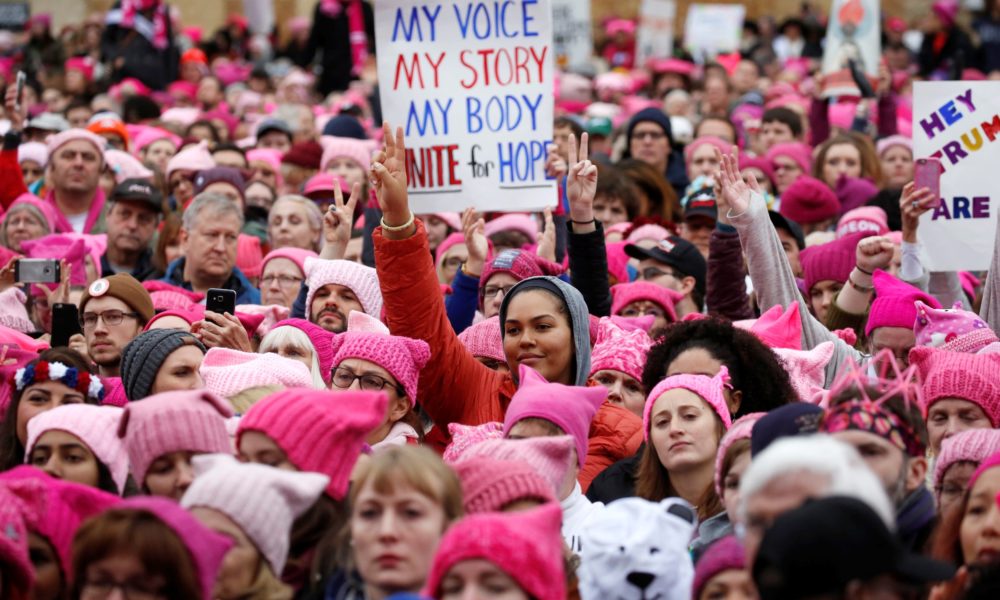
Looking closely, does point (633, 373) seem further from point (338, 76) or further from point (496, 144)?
point (338, 76)

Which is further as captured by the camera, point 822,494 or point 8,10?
point 8,10

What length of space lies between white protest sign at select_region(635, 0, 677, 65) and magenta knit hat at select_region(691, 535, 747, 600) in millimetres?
16391

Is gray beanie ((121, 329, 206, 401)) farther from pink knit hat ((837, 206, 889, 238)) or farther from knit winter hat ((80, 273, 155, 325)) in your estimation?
pink knit hat ((837, 206, 889, 238))

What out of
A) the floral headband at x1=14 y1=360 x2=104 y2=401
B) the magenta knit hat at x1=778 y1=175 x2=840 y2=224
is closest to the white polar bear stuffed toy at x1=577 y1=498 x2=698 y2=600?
the floral headband at x1=14 y1=360 x2=104 y2=401

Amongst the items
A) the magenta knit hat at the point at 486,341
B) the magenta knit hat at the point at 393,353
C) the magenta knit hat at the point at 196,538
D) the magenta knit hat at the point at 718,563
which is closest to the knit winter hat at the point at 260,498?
the magenta knit hat at the point at 196,538

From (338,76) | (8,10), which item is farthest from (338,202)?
(8,10)

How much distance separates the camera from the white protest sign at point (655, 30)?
20766 mm

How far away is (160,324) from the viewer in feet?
25.0

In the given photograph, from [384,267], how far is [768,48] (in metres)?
16.1

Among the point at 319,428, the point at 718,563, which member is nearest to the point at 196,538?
the point at 319,428

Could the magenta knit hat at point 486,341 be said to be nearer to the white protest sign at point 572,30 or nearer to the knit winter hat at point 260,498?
the knit winter hat at point 260,498

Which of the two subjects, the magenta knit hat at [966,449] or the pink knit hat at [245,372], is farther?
the pink knit hat at [245,372]

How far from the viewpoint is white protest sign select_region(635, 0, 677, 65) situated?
20.8 metres

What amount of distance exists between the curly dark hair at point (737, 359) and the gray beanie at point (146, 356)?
1.67m
